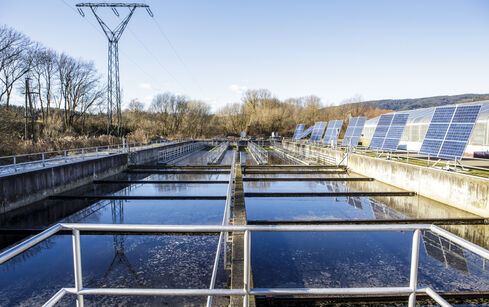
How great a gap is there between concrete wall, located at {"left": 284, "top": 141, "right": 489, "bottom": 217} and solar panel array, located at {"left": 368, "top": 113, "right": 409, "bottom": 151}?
1603 mm

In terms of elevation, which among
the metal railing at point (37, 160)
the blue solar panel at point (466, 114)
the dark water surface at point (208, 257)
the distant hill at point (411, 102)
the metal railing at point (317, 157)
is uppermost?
the distant hill at point (411, 102)

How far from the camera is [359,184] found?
16.4m

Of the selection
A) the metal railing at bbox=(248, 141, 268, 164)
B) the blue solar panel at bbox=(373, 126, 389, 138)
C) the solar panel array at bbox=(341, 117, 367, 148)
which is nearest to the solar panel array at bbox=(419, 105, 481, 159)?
the blue solar panel at bbox=(373, 126, 389, 138)

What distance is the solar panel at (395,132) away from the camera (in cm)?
1784

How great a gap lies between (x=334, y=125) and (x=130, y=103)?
48.3m

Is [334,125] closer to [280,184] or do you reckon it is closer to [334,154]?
[334,154]

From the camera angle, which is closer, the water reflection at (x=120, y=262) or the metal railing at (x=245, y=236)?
the metal railing at (x=245, y=236)

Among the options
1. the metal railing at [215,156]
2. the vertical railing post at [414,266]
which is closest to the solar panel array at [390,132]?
the metal railing at [215,156]

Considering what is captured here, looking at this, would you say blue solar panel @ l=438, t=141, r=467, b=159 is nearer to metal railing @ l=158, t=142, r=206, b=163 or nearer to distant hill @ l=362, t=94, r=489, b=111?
metal railing @ l=158, t=142, r=206, b=163

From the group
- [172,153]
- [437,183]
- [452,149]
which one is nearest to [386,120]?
[452,149]

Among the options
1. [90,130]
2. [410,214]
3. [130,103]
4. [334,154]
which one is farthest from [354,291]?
[130,103]

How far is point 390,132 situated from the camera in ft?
63.4

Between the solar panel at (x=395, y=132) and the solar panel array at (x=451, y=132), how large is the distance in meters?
3.41

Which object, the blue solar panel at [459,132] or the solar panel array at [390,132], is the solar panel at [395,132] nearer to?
the solar panel array at [390,132]
